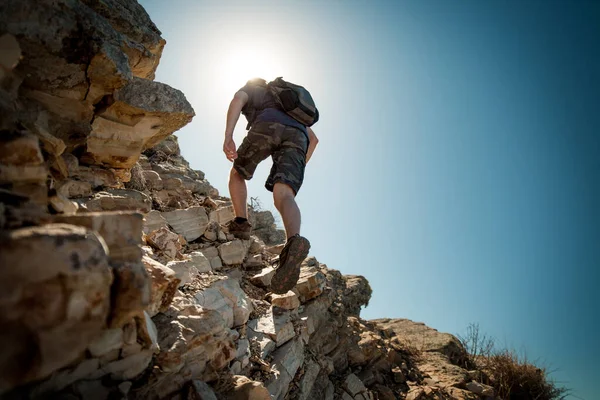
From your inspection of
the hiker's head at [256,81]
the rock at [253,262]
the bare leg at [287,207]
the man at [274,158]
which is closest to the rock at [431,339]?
the rock at [253,262]

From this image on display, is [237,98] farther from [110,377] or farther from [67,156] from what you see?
[110,377]

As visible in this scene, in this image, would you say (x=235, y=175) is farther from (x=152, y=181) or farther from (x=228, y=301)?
(x=152, y=181)

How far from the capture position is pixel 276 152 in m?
3.23

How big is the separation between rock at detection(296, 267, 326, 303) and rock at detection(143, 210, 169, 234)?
2175 mm

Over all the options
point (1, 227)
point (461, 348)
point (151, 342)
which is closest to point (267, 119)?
point (151, 342)

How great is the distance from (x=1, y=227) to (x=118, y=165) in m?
2.24

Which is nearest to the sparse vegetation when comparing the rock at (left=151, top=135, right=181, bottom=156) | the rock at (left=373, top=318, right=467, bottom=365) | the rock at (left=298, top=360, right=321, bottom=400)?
the rock at (left=373, top=318, right=467, bottom=365)

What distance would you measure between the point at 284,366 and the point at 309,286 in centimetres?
166

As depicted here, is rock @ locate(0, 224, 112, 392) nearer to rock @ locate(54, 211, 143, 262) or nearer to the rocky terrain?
the rocky terrain

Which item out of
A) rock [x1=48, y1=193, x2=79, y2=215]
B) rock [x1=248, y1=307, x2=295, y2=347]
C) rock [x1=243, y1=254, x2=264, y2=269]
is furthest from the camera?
rock [x1=243, y1=254, x2=264, y2=269]

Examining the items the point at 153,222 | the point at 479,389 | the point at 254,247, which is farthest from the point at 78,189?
the point at 479,389

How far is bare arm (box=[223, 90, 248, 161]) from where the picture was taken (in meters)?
3.15

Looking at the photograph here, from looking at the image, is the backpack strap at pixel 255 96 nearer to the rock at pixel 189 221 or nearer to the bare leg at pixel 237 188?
the bare leg at pixel 237 188

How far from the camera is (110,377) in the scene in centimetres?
149
